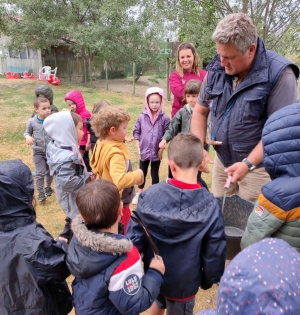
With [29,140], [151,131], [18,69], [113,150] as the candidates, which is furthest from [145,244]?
[18,69]

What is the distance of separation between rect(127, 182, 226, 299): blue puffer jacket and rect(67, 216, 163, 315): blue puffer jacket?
0.21m

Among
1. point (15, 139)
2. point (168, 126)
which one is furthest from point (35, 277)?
point (15, 139)

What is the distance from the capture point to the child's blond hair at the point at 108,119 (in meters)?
2.62

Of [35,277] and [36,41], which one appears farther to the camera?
[36,41]

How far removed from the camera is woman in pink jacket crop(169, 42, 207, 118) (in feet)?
13.2

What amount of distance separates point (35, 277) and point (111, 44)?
17.6 m

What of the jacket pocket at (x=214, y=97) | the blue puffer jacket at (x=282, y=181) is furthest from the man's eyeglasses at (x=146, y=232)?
the jacket pocket at (x=214, y=97)

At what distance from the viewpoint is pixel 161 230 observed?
1.68 meters

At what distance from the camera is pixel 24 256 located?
154 cm

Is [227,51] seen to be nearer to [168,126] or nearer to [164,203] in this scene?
[164,203]

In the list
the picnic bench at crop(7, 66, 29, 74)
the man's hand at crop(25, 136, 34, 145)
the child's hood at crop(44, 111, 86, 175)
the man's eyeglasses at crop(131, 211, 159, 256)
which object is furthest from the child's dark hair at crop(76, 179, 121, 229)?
the picnic bench at crop(7, 66, 29, 74)

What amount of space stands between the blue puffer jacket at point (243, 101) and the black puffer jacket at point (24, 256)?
4.67ft

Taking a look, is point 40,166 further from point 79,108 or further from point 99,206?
point 99,206

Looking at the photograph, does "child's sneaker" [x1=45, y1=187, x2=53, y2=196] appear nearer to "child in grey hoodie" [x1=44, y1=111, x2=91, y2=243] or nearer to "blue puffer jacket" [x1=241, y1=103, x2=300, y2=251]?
"child in grey hoodie" [x1=44, y1=111, x2=91, y2=243]
